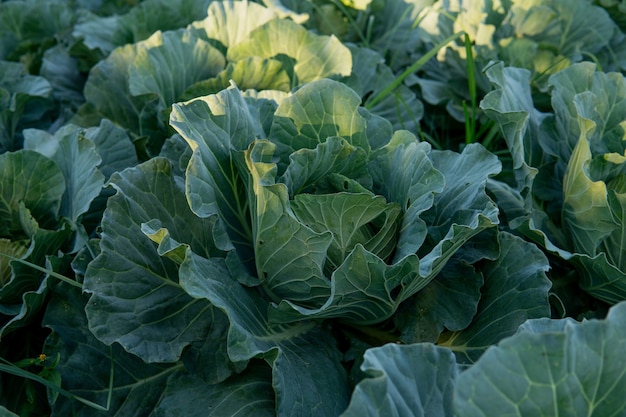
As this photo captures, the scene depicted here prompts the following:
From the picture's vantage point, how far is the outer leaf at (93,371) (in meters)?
1.78

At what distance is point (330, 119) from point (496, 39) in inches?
51.4

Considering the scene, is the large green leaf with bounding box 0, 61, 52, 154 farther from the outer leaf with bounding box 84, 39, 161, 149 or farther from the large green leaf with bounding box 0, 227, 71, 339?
the large green leaf with bounding box 0, 227, 71, 339

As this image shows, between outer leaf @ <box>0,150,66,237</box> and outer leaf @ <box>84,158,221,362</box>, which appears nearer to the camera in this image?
outer leaf @ <box>84,158,221,362</box>

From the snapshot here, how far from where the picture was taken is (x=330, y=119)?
1827 mm

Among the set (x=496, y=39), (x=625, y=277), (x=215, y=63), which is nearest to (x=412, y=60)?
(x=496, y=39)

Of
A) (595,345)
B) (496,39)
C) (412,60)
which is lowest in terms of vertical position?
Answer: (412,60)

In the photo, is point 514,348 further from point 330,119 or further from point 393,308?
point 330,119

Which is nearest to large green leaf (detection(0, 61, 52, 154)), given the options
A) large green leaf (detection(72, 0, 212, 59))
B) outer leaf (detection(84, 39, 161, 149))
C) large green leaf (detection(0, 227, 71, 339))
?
outer leaf (detection(84, 39, 161, 149))

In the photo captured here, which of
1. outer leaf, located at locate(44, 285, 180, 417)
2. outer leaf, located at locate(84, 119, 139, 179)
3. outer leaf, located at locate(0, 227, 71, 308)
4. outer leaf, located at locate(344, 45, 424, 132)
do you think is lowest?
outer leaf, located at locate(44, 285, 180, 417)

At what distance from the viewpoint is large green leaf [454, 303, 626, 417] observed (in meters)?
1.16

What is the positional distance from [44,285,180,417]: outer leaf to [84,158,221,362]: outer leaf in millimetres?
129

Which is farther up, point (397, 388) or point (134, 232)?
point (397, 388)

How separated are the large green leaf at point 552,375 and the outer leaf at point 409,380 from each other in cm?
14

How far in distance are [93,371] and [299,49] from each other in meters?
1.23
